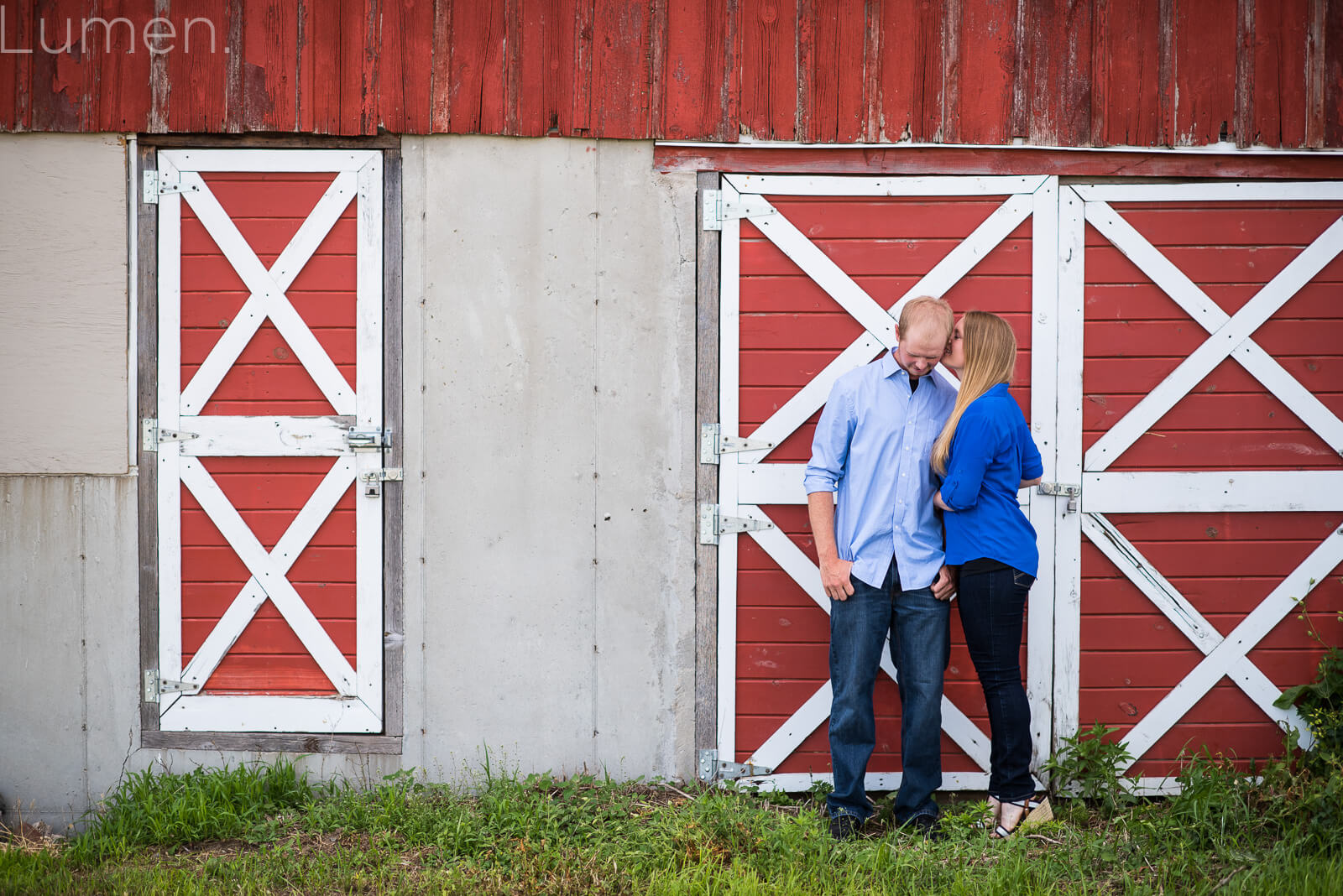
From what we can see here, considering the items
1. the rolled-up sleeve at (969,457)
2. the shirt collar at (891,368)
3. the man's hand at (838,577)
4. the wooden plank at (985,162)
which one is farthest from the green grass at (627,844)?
the wooden plank at (985,162)

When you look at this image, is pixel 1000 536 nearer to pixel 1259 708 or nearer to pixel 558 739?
pixel 1259 708

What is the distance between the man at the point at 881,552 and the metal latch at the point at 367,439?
185 cm

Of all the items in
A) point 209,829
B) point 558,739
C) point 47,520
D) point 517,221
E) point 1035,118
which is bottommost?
point 209,829

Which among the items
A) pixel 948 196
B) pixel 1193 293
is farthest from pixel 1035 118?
pixel 1193 293

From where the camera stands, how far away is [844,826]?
3848 mm

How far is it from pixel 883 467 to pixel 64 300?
3.58 m

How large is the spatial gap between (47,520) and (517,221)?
8.05 ft

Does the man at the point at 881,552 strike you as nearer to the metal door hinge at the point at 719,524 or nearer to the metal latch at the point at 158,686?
A: the metal door hinge at the point at 719,524

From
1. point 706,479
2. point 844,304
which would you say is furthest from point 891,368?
point 706,479

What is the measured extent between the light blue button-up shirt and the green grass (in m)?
1.06

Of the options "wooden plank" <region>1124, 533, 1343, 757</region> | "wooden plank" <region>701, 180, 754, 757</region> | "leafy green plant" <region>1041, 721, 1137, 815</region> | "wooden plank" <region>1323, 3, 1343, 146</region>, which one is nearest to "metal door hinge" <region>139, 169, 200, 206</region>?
"wooden plank" <region>701, 180, 754, 757</region>

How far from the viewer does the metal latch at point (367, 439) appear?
14.0 ft

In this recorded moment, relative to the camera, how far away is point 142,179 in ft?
14.0

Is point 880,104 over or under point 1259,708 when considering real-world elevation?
over
